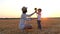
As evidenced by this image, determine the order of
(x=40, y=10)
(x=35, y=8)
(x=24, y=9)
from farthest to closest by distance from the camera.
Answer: (x=40, y=10), (x=35, y=8), (x=24, y=9)

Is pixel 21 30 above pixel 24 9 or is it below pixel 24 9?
below

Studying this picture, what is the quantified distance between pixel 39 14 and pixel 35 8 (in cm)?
143

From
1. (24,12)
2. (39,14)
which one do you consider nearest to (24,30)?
(24,12)

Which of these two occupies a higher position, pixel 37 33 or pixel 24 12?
pixel 24 12

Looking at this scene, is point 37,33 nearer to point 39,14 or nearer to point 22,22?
point 22,22

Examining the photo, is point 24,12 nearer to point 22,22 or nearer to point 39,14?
point 22,22

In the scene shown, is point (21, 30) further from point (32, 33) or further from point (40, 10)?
point (40, 10)

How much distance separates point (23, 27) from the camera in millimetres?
12055

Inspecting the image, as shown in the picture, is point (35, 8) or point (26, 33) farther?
point (35, 8)

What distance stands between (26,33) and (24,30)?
34 cm

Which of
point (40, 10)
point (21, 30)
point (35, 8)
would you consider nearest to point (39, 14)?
point (40, 10)

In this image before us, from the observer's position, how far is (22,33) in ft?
39.0

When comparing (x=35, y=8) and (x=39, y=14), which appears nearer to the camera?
(x=35, y=8)

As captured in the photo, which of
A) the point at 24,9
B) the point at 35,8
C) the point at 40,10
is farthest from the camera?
the point at 40,10
